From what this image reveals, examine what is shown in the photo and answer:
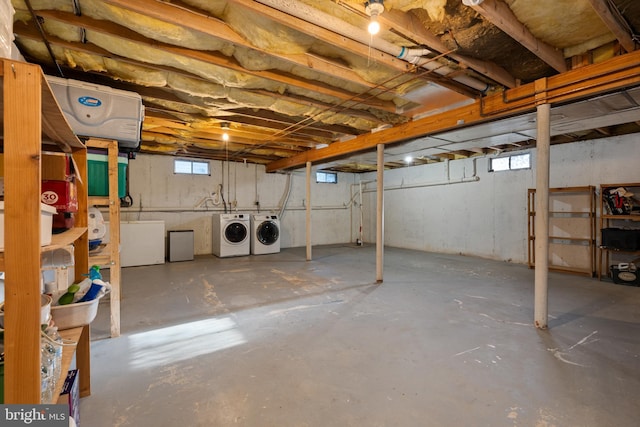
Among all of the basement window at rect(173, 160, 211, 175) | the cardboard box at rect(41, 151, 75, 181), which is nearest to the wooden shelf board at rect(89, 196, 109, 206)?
the cardboard box at rect(41, 151, 75, 181)

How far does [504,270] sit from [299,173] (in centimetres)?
519

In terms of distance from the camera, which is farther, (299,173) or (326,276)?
(299,173)

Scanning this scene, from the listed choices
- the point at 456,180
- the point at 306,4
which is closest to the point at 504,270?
the point at 456,180

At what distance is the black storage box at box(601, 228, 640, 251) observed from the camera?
3.83m

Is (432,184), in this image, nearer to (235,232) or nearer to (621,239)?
(621,239)

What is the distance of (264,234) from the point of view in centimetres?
664

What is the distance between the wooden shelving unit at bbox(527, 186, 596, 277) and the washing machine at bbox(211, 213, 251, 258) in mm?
5518

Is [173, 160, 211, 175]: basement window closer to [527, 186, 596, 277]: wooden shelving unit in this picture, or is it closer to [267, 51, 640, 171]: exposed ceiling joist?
[267, 51, 640, 171]: exposed ceiling joist

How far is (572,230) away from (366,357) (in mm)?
4803

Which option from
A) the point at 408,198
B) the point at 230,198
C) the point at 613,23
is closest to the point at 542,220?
the point at 613,23

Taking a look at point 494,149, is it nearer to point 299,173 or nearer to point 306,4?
point 299,173

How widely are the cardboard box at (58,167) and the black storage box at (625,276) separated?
5932 millimetres

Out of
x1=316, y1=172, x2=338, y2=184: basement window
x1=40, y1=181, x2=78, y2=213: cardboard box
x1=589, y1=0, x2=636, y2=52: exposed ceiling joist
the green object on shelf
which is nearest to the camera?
x1=40, y1=181, x2=78, y2=213: cardboard box

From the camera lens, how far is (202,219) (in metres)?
6.68
